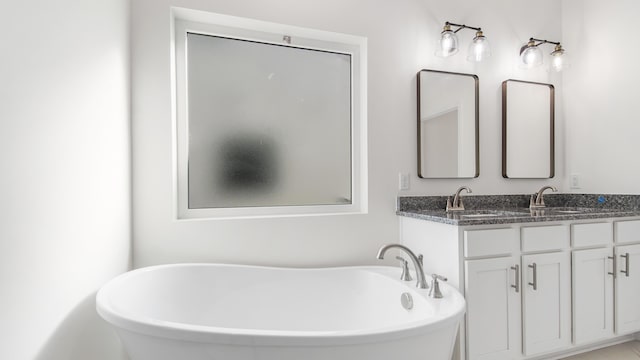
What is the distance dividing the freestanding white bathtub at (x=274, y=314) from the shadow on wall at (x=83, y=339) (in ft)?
0.31

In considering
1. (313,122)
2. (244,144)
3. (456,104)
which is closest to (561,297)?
(456,104)

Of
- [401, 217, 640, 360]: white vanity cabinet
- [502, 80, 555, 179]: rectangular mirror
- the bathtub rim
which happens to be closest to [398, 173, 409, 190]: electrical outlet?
[401, 217, 640, 360]: white vanity cabinet

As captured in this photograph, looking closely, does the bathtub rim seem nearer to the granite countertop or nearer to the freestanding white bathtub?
the freestanding white bathtub

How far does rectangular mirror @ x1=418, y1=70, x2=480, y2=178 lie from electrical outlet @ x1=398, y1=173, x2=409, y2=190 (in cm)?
11

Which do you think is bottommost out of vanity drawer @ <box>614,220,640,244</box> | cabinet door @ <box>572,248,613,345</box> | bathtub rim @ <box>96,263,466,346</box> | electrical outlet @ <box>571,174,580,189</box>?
cabinet door @ <box>572,248,613,345</box>

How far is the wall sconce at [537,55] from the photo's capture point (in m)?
2.30

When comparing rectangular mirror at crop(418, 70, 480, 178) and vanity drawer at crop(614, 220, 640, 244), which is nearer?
vanity drawer at crop(614, 220, 640, 244)

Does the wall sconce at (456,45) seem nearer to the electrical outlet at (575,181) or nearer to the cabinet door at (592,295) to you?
the electrical outlet at (575,181)

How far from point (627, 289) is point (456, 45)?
1.91 metres

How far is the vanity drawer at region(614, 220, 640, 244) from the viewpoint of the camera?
1908 mm

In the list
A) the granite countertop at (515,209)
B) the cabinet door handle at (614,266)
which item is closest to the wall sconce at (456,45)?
the granite countertop at (515,209)

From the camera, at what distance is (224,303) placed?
63.4 inches

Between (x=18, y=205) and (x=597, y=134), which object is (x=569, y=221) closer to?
(x=597, y=134)

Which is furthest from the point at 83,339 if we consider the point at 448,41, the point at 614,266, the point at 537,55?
the point at 537,55
